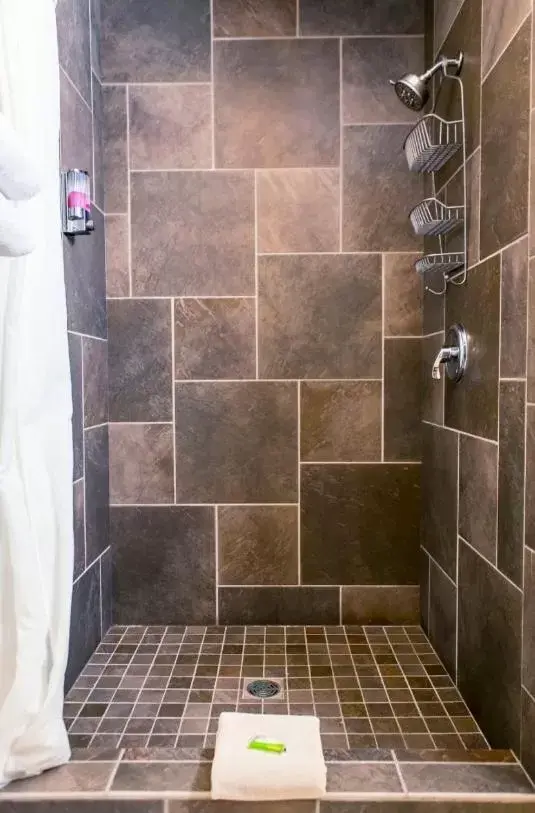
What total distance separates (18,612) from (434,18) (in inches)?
82.9

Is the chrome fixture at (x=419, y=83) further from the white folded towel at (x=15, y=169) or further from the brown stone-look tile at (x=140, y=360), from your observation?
the white folded towel at (x=15, y=169)

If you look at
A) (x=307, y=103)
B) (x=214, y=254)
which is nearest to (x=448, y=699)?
(x=214, y=254)

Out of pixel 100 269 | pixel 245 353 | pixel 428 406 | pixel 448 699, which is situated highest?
pixel 100 269

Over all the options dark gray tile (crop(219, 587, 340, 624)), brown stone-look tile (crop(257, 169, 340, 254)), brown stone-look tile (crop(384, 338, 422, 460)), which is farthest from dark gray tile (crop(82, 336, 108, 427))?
brown stone-look tile (crop(384, 338, 422, 460))

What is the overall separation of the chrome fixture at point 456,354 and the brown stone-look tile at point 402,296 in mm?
366

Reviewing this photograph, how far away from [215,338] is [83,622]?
102 centimetres

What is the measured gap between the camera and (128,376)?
1.94 m

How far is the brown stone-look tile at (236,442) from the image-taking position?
1938 millimetres

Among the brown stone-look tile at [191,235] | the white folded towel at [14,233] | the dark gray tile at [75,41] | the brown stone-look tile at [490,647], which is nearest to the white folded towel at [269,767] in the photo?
the brown stone-look tile at [490,647]

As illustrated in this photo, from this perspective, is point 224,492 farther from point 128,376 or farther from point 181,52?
point 181,52

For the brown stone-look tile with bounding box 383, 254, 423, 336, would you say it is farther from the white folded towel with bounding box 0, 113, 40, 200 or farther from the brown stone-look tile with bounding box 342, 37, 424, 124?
the white folded towel with bounding box 0, 113, 40, 200

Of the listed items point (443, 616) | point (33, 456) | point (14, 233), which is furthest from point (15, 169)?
point (443, 616)

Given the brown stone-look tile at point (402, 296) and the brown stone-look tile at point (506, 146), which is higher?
the brown stone-look tile at point (506, 146)

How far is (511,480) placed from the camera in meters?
1.24
